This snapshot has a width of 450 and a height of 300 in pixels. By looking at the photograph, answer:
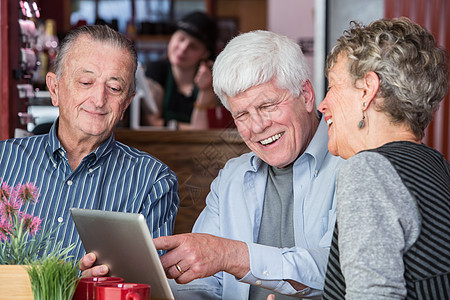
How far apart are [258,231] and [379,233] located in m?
0.76

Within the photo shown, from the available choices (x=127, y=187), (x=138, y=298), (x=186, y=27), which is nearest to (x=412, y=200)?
(x=138, y=298)

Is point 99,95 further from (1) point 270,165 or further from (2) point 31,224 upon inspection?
(2) point 31,224

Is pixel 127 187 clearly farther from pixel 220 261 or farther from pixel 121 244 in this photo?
pixel 121 244

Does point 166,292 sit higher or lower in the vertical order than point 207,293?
higher

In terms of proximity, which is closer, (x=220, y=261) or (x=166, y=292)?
(x=166, y=292)

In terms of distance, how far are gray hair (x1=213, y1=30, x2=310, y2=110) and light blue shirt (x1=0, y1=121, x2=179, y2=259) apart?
0.35 m

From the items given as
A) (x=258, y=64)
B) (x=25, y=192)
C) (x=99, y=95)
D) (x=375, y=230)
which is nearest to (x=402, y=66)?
(x=375, y=230)

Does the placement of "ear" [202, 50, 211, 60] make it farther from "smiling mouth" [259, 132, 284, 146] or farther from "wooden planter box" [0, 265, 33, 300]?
"wooden planter box" [0, 265, 33, 300]

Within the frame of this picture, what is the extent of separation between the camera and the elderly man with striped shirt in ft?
6.01

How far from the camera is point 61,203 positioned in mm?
1836

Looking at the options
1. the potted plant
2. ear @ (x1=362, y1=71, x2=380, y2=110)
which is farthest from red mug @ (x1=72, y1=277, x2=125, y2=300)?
ear @ (x1=362, y1=71, x2=380, y2=110)

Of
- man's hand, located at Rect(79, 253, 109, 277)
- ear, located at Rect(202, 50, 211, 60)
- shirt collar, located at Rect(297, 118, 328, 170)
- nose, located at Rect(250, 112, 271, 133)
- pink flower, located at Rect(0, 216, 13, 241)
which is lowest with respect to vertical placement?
man's hand, located at Rect(79, 253, 109, 277)

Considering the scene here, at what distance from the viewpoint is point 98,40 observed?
1887 millimetres

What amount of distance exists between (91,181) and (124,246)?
2.37 feet
